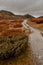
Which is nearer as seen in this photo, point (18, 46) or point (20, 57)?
point (20, 57)

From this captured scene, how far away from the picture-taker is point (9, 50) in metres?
17.3

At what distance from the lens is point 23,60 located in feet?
55.9

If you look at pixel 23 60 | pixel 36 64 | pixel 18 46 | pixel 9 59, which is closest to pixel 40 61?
pixel 36 64

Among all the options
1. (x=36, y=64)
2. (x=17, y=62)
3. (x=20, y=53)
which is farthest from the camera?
(x=20, y=53)

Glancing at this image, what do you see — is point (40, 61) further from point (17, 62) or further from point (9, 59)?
point (9, 59)

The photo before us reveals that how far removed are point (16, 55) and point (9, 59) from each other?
54.0 inches

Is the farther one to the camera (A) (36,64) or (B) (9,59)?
(B) (9,59)

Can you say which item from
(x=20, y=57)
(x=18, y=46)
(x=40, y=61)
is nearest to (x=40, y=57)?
(x=40, y=61)

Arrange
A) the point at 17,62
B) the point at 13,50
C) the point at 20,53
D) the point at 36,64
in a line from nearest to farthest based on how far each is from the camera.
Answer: the point at 36,64 < the point at 17,62 < the point at 13,50 < the point at 20,53

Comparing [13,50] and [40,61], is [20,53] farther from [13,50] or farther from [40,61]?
[40,61]

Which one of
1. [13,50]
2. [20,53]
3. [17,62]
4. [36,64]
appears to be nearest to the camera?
[36,64]

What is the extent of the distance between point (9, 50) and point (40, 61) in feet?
12.2

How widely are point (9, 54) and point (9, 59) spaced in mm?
548

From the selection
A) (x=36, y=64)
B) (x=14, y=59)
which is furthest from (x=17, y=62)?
(x=36, y=64)
